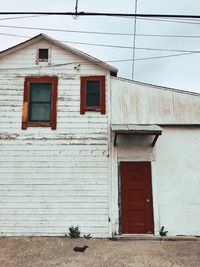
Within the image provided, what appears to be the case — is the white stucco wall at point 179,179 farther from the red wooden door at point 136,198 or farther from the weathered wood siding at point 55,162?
the weathered wood siding at point 55,162

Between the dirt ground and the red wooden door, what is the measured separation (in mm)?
795

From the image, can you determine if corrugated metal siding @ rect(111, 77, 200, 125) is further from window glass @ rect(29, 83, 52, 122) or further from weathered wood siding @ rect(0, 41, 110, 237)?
window glass @ rect(29, 83, 52, 122)

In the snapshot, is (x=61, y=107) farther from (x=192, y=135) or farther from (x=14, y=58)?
(x=192, y=135)

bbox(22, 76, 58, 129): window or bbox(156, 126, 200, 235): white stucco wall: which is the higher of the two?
bbox(22, 76, 58, 129): window

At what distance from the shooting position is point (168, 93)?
35.2ft

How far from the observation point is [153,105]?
1067 cm

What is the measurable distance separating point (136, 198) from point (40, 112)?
14.5ft

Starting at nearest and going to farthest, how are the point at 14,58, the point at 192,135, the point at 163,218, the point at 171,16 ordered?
the point at 171,16, the point at 163,218, the point at 192,135, the point at 14,58

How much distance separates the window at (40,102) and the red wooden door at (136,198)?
9.97 feet

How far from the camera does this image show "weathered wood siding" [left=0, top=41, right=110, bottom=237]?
9797 mm

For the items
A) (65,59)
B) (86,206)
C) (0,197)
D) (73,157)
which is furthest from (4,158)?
(65,59)

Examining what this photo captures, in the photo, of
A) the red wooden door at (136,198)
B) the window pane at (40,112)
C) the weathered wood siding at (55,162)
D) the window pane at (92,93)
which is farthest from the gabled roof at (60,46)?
the red wooden door at (136,198)

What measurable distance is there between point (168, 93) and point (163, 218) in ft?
13.9

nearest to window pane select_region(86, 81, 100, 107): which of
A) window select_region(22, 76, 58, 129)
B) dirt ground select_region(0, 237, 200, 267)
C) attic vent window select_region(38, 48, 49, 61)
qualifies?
window select_region(22, 76, 58, 129)
